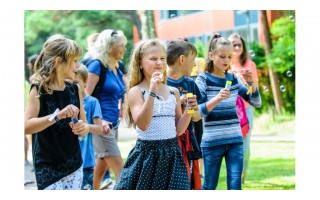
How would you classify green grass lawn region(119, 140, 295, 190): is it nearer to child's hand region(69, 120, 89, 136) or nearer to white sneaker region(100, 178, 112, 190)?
white sneaker region(100, 178, 112, 190)

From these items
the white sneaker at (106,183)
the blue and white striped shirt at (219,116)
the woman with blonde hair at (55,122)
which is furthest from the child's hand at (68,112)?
the white sneaker at (106,183)

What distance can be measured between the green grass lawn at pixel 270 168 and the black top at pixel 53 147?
106 inches

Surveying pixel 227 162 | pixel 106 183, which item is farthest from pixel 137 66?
pixel 106 183

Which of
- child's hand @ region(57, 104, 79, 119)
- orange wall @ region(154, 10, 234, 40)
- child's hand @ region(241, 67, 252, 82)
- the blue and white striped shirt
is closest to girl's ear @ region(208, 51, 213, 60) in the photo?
the blue and white striped shirt

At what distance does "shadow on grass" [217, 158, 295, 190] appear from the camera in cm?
639

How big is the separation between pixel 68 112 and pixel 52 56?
48cm
